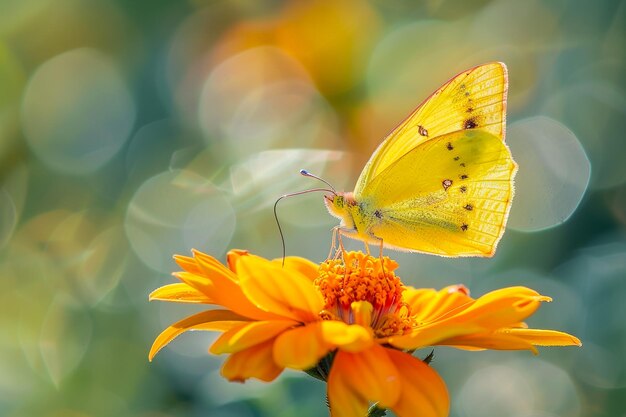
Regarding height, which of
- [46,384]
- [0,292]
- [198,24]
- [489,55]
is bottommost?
[46,384]

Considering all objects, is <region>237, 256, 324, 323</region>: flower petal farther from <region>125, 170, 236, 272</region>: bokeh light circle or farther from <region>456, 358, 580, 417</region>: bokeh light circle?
<region>125, 170, 236, 272</region>: bokeh light circle

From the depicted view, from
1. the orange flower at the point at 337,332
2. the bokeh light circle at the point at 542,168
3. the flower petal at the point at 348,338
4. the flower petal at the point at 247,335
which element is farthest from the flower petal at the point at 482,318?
the bokeh light circle at the point at 542,168

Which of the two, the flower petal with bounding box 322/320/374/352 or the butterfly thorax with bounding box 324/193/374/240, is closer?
the flower petal with bounding box 322/320/374/352

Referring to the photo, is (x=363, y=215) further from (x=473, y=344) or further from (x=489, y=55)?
(x=489, y=55)

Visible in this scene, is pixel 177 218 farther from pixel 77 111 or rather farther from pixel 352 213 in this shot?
pixel 352 213

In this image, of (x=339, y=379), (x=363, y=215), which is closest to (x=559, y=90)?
(x=363, y=215)

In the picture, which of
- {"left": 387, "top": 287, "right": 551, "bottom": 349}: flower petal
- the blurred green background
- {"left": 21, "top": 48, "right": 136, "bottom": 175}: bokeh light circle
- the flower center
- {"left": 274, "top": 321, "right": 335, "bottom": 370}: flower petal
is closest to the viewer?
{"left": 274, "top": 321, "right": 335, "bottom": 370}: flower petal

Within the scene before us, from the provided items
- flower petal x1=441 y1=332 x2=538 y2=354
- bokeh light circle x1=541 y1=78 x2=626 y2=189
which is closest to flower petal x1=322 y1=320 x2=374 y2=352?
flower petal x1=441 y1=332 x2=538 y2=354
